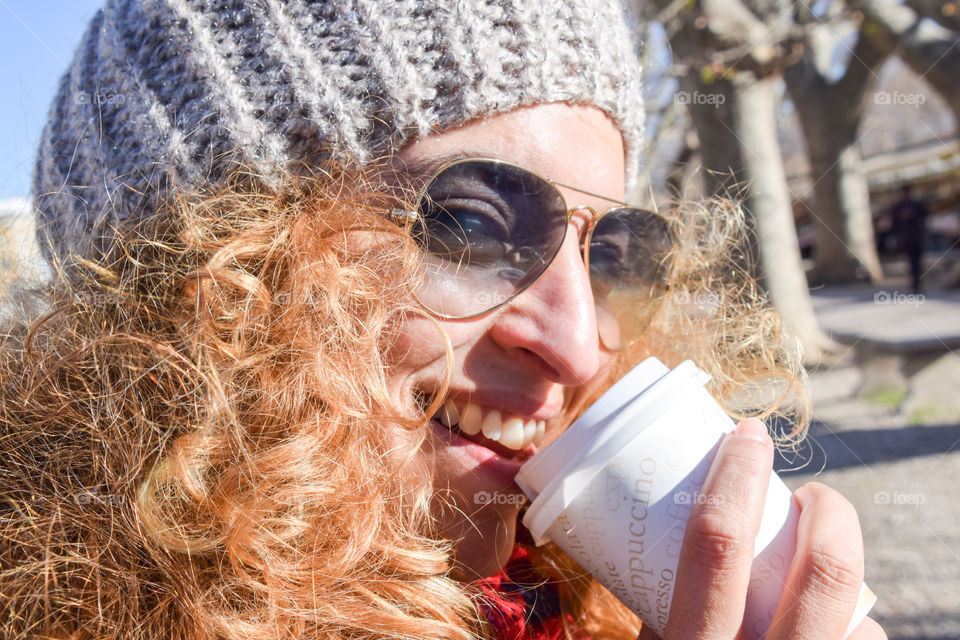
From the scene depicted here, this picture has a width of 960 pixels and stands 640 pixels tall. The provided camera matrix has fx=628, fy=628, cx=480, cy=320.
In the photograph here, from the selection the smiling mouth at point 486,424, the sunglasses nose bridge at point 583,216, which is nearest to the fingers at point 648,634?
the smiling mouth at point 486,424

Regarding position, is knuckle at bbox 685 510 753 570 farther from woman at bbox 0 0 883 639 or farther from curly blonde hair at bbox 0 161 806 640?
curly blonde hair at bbox 0 161 806 640

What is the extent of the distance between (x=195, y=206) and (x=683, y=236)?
1.52m

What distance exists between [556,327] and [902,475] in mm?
4819

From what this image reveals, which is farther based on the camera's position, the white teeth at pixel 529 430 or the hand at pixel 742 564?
the white teeth at pixel 529 430

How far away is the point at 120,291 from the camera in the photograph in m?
1.27

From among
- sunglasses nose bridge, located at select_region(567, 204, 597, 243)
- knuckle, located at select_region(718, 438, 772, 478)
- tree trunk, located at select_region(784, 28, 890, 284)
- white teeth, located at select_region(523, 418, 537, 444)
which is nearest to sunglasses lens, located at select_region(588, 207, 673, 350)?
sunglasses nose bridge, located at select_region(567, 204, 597, 243)

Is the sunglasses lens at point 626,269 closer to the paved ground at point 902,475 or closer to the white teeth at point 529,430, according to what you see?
the white teeth at point 529,430

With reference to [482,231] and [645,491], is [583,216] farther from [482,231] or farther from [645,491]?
[645,491]

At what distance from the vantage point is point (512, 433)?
137cm

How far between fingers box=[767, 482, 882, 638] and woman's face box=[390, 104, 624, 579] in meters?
0.52

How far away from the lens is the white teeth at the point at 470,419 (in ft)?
4.32

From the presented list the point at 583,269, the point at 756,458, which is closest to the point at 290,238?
the point at 583,269

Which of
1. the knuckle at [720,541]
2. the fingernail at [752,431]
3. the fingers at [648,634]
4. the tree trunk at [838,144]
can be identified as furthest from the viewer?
the tree trunk at [838,144]

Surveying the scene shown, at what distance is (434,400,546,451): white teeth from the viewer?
1.31 meters
